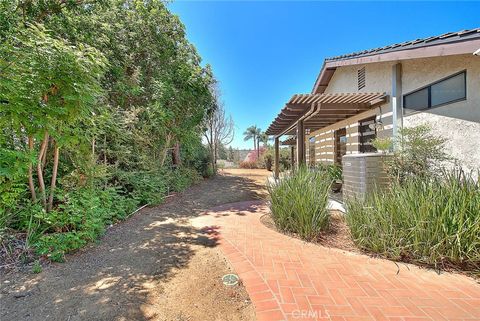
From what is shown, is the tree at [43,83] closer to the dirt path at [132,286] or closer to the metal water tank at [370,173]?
the dirt path at [132,286]

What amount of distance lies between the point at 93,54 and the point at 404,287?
571 cm

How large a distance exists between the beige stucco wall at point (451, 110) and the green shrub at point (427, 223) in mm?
1196

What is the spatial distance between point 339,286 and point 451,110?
Answer: 465cm

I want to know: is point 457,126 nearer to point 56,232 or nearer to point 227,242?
point 227,242

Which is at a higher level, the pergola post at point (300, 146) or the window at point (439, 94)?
the window at point (439, 94)

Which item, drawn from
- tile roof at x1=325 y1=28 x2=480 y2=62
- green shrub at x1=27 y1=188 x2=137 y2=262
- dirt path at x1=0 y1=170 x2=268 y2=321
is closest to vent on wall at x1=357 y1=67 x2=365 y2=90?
tile roof at x1=325 y1=28 x2=480 y2=62

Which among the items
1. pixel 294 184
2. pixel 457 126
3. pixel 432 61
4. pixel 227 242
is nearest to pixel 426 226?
pixel 294 184

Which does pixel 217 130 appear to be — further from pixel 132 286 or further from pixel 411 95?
pixel 132 286

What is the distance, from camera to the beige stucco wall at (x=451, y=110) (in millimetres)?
4277

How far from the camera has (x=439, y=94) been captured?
16.6 ft

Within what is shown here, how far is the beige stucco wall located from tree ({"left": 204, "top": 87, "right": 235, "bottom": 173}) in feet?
42.4

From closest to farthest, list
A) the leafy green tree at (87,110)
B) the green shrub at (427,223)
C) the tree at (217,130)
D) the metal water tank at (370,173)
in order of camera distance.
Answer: the green shrub at (427,223) → the leafy green tree at (87,110) → the metal water tank at (370,173) → the tree at (217,130)

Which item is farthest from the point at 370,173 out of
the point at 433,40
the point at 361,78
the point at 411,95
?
the point at 361,78

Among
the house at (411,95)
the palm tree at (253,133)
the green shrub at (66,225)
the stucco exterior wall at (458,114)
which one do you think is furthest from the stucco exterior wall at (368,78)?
the palm tree at (253,133)
